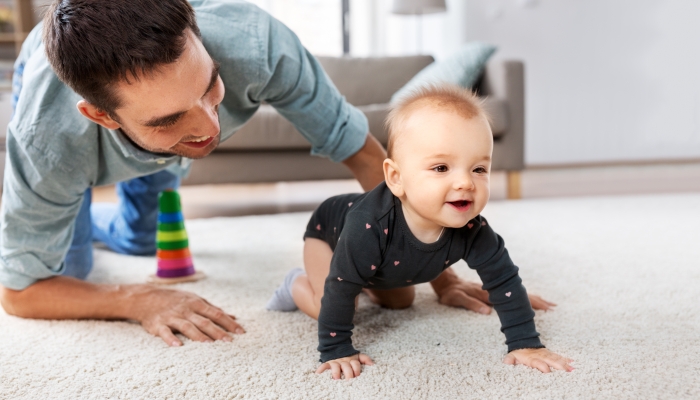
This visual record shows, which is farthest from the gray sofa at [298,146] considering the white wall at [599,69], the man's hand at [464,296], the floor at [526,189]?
the white wall at [599,69]

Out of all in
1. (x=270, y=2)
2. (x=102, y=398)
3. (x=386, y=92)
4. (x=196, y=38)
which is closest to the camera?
(x=102, y=398)

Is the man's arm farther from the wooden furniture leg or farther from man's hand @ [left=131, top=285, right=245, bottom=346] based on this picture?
the wooden furniture leg

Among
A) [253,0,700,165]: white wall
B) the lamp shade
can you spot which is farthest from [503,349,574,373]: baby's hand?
[253,0,700,165]: white wall

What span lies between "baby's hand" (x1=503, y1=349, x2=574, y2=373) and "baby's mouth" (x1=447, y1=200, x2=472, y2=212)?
25cm

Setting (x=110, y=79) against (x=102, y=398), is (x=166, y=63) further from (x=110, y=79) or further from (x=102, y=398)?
(x=102, y=398)

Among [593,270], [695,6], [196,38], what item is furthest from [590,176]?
[196,38]

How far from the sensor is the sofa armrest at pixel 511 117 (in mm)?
2688

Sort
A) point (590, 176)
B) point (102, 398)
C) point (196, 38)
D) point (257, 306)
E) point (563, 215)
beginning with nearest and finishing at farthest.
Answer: point (102, 398)
point (196, 38)
point (257, 306)
point (563, 215)
point (590, 176)

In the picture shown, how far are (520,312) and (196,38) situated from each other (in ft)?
2.29

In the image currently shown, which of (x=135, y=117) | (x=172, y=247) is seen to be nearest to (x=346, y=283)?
(x=135, y=117)

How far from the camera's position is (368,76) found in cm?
326

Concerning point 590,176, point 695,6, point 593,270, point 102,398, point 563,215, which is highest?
point 695,6

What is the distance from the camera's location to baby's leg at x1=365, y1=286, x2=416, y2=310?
1.20 meters

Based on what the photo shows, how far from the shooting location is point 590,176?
139 inches
